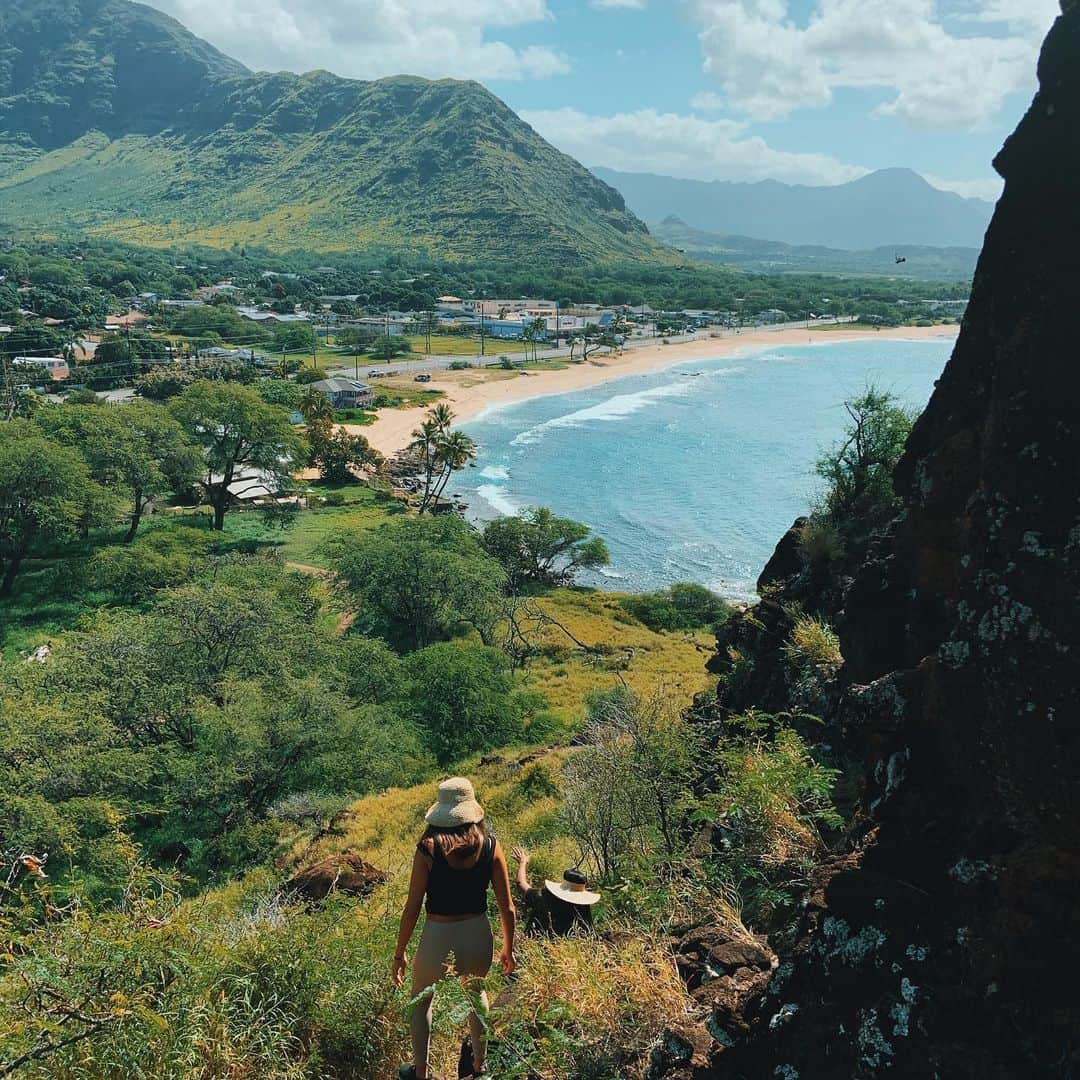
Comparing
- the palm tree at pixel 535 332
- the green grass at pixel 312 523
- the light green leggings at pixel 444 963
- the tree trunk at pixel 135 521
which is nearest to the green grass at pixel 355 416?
the green grass at pixel 312 523

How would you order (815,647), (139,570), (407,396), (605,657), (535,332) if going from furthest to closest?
1. (535,332)
2. (407,396)
3. (605,657)
4. (139,570)
5. (815,647)

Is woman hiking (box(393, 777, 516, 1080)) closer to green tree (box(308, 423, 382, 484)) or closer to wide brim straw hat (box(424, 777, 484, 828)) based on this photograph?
wide brim straw hat (box(424, 777, 484, 828))

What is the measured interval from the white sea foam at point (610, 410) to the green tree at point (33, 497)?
136ft

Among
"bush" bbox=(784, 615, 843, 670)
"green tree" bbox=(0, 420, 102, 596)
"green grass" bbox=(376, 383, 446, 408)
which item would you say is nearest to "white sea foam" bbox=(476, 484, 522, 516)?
"green grass" bbox=(376, 383, 446, 408)

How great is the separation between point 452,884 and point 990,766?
3.02 meters

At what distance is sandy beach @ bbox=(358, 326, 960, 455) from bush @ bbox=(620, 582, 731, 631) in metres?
31.0

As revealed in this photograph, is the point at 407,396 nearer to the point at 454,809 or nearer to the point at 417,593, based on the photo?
the point at 417,593

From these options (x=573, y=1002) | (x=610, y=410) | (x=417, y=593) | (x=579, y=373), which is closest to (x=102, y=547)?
(x=417, y=593)

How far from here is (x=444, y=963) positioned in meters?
4.84

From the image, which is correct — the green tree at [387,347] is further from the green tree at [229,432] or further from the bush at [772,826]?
the bush at [772,826]

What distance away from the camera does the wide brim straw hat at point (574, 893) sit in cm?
739

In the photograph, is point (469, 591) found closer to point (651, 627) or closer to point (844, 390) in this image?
point (651, 627)

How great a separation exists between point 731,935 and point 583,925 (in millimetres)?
2370

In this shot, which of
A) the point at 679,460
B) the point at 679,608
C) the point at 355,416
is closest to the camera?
the point at 679,608
